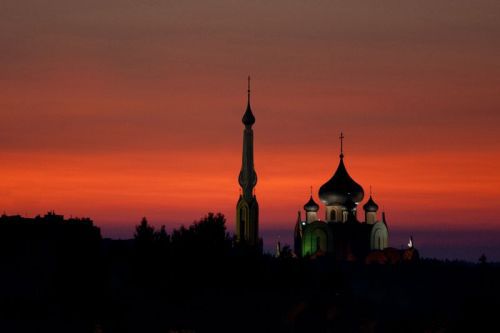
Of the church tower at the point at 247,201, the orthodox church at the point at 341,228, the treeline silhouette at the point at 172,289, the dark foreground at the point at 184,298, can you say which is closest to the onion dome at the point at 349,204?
the orthodox church at the point at 341,228

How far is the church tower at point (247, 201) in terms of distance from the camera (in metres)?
108

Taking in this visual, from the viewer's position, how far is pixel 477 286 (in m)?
98.1

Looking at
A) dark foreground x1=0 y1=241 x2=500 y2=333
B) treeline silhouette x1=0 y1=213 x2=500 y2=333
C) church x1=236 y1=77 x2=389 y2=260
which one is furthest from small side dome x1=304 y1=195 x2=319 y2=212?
dark foreground x1=0 y1=241 x2=500 y2=333

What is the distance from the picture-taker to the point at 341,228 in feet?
379

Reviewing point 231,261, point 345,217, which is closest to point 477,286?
point 345,217

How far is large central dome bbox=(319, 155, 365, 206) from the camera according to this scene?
115m

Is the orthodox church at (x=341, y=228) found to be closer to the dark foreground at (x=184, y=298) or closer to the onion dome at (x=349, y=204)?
the onion dome at (x=349, y=204)

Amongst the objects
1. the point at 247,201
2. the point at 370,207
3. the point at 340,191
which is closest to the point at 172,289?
the point at 247,201

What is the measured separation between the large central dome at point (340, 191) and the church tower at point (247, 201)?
7257 mm

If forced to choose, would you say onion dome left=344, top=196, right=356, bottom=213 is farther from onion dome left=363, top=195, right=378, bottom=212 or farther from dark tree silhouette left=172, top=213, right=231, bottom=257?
dark tree silhouette left=172, top=213, right=231, bottom=257

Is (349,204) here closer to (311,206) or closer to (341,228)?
(341,228)

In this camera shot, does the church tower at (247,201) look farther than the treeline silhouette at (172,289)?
Yes

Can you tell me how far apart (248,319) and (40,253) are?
1079 cm

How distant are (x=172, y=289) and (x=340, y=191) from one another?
48.3 m
